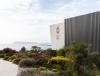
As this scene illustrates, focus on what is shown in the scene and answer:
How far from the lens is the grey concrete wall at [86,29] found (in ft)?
45.1

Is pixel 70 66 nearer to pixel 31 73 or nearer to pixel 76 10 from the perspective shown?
pixel 31 73

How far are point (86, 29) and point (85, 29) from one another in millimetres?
131

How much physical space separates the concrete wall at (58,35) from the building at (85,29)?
889 mm

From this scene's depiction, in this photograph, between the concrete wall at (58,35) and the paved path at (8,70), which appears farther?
the concrete wall at (58,35)

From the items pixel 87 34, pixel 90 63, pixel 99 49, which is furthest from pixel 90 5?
pixel 90 63

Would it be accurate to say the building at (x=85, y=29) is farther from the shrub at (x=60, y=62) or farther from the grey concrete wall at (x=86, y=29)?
the shrub at (x=60, y=62)

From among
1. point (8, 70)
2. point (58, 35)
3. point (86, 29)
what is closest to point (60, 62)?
point (8, 70)

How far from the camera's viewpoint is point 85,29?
49.2 ft

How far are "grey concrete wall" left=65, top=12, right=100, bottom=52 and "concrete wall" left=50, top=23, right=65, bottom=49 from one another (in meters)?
1.61

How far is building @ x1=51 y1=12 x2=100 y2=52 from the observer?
1378 cm

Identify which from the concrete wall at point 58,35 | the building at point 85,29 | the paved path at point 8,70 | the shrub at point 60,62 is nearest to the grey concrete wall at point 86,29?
the building at point 85,29

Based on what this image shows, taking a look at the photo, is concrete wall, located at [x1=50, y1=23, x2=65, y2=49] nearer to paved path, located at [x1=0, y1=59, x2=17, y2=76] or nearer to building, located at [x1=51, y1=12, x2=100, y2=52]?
building, located at [x1=51, y1=12, x2=100, y2=52]

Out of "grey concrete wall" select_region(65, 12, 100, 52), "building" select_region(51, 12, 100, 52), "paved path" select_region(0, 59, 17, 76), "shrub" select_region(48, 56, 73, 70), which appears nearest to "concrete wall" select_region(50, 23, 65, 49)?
"building" select_region(51, 12, 100, 52)

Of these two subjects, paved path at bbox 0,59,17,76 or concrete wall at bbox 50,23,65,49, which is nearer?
paved path at bbox 0,59,17,76
